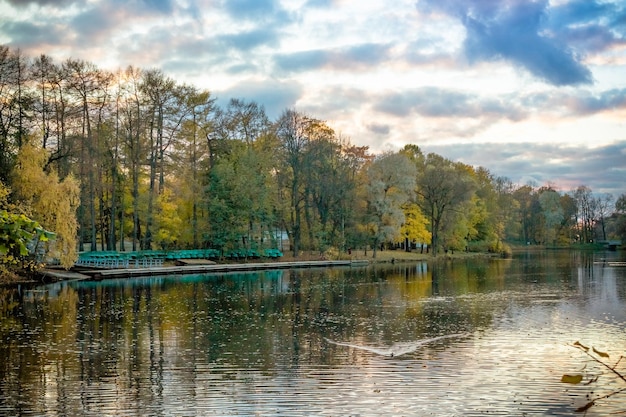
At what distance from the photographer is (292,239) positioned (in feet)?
235

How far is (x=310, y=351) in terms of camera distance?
2077cm

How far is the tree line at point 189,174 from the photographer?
4600 cm

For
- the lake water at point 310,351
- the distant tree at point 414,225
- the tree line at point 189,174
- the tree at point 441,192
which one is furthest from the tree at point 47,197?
the tree at point 441,192

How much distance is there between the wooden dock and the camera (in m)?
48.3

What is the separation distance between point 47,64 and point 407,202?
144 feet

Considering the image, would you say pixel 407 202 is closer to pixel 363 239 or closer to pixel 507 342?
pixel 363 239

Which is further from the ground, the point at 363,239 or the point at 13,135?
the point at 13,135

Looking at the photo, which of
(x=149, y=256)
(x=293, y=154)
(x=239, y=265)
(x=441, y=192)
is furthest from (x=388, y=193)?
(x=149, y=256)

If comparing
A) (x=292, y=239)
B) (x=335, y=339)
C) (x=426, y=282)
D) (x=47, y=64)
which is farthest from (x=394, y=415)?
(x=292, y=239)

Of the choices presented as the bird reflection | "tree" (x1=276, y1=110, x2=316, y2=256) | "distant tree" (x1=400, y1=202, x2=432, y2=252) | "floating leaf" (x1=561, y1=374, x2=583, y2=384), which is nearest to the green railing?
"tree" (x1=276, y1=110, x2=316, y2=256)

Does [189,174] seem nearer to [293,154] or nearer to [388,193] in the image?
[293,154]

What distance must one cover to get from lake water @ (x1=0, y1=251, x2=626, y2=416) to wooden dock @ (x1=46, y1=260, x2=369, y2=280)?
25.8ft

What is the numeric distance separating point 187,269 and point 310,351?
37445 millimetres

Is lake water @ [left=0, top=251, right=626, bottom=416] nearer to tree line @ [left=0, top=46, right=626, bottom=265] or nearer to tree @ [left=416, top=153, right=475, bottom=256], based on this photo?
tree line @ [left=0, top=46, right=626, bottom=265]
